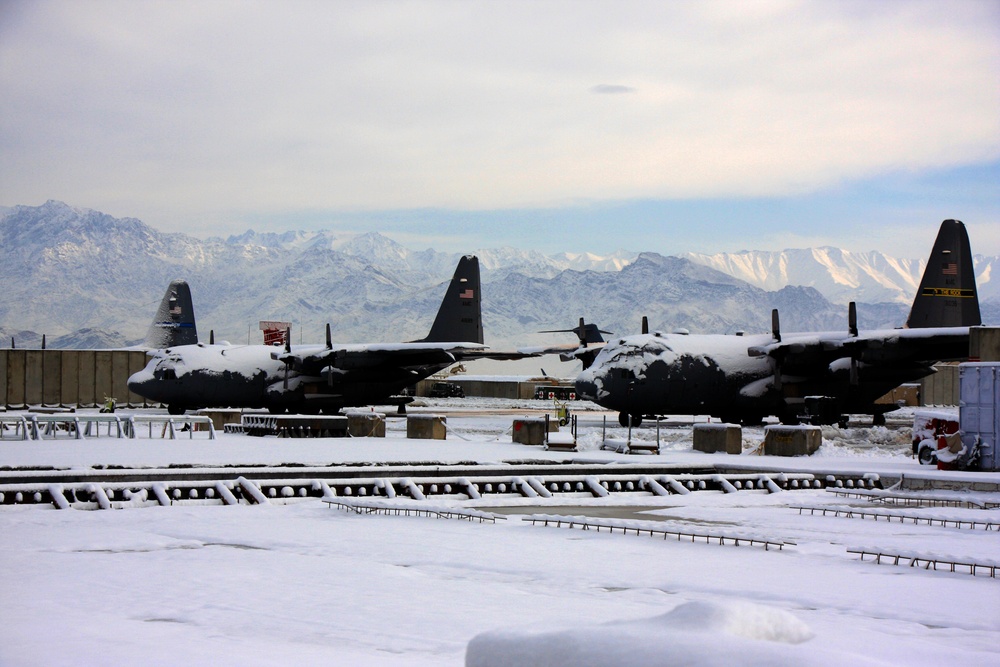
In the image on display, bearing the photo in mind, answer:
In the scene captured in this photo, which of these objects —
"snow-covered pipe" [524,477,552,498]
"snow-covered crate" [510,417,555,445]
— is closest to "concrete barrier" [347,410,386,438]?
"snow-covered crate" [510,417,555,445]

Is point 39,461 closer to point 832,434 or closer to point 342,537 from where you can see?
point 342,537

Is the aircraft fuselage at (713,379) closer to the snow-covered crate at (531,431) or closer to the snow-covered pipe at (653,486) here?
the snow-covered crate at (531,431)

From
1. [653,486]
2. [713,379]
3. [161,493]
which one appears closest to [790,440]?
[653,486]

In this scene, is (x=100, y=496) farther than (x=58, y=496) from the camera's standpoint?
Yes

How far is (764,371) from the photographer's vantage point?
41375mm

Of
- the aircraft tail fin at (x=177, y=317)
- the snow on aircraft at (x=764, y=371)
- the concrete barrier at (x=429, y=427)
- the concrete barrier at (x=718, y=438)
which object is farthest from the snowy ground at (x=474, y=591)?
the aircraft tail fin at (x=177, y=317)

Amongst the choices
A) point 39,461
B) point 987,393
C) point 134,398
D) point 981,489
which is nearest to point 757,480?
point 981,489

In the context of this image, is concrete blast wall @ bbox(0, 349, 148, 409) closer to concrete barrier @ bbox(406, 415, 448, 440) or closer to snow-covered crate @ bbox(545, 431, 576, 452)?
concrete barrier @ bbox(406, 415, 448, 440)

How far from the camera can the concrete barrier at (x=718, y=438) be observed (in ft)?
100

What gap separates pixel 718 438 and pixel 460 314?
2807 cm

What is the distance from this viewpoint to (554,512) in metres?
18.4

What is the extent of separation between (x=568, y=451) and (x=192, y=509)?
14.6m

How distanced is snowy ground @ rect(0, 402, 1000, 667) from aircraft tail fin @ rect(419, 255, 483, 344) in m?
37.3

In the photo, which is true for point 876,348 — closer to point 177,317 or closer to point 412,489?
point 412,489
